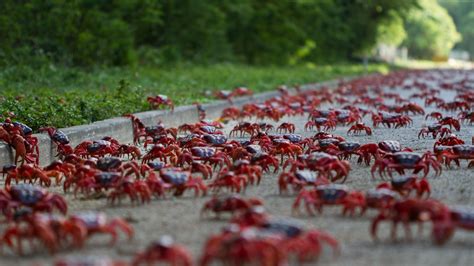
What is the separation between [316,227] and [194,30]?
35.2 m

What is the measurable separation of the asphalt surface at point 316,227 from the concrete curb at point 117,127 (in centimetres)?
193

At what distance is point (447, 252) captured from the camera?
534cm

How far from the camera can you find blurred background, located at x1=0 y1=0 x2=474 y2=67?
90.6 feet

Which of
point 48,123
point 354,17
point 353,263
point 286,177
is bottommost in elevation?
point 353,263

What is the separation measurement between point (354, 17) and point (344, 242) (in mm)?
Result: 57252

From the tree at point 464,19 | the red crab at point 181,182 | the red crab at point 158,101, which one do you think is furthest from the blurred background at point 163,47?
the tree at point 464,19

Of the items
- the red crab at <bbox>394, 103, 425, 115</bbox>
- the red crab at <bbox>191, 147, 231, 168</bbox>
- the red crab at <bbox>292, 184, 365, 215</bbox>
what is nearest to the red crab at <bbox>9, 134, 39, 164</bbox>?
the red crab at <bbox>191, 147, 231, 168</bbox>

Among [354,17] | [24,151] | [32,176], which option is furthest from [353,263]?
[354,17]

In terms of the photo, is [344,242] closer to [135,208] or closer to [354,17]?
[135,208]

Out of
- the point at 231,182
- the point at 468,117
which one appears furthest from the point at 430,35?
the point at 231,182

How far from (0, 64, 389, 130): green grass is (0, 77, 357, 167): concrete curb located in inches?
12.0

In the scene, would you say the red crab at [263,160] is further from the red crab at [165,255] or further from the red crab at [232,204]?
the red crab at [165,255]

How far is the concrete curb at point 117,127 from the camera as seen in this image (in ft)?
33.0

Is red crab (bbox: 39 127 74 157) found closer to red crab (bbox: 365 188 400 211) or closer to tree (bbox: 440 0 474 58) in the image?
red crab (bbox: 365 188 400 211)
